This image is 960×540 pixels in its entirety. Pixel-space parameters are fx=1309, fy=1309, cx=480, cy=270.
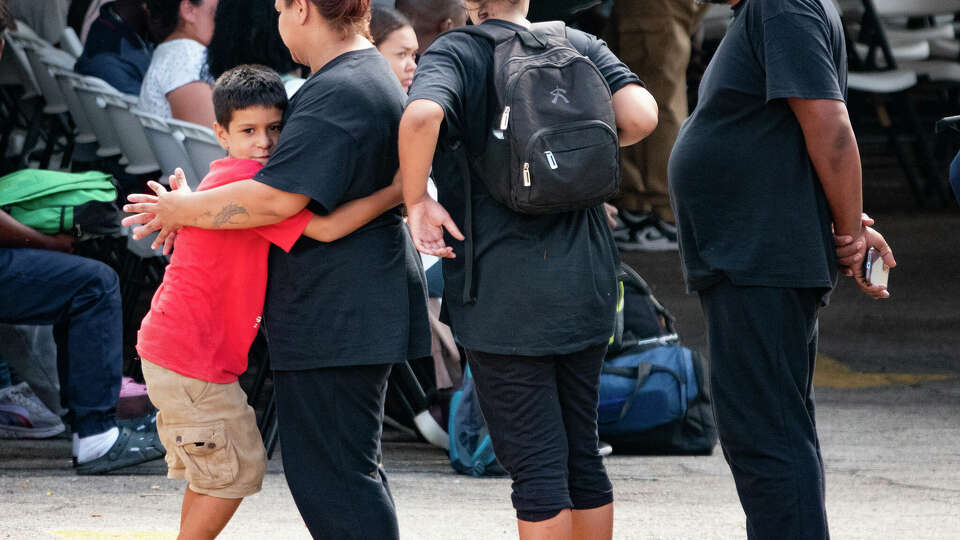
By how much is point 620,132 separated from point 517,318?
0.51 metres

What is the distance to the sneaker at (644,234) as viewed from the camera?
9828 millimetres

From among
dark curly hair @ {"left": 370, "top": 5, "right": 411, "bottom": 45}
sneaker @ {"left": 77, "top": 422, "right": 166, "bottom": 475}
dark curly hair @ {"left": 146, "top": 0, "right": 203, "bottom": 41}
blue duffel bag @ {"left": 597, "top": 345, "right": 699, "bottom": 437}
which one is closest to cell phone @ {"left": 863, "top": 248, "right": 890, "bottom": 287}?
dark curly hair @ {"left": 370, "top": 5, "right": 411, "bottom": 45}

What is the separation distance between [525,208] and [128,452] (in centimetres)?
248

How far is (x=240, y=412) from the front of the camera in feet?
10.7

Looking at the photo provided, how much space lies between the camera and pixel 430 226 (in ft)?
9.42

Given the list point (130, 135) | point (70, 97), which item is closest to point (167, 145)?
point (130, 135)

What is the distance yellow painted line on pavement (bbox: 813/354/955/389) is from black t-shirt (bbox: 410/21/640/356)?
3725 mm

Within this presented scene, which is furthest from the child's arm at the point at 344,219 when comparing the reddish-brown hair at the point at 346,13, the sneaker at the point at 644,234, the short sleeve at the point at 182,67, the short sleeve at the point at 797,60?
the sneaker at the point at 644,234

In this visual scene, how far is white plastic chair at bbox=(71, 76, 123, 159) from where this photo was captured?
5426 mm

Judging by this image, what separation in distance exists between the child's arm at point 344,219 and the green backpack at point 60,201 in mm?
2138

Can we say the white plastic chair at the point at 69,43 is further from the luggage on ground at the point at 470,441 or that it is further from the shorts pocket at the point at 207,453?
the shorts pocket at the point at 207,453

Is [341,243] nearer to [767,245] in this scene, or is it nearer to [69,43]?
[767,245]

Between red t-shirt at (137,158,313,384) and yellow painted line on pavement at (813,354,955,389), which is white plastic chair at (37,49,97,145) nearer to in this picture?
red t-shirt at (137,158,313,384)

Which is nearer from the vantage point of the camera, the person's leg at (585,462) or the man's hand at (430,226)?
the man's hand at (430,226)
